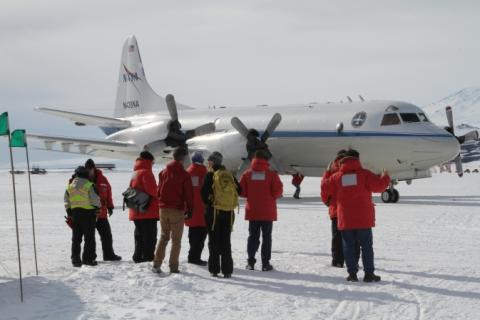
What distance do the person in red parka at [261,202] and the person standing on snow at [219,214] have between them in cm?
61

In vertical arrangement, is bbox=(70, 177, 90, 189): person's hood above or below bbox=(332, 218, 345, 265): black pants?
above

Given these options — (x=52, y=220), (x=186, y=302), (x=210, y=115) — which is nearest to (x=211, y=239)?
(x=186, y=302)

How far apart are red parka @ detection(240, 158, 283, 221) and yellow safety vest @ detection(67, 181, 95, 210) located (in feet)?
7.95

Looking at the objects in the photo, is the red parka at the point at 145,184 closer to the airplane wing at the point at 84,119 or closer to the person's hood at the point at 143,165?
the person's hood at the point at 143,165

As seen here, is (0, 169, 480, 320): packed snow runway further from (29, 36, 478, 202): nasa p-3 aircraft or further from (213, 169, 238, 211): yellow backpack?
(29, 36, 478, 202): nasa p-3 aircraft

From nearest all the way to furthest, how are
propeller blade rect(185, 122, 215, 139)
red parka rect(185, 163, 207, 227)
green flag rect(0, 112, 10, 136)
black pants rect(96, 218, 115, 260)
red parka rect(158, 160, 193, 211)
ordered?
green flag rect(0, 112, 10, 136) < red parka rect(158, 160, 193, 211) < red parka rect(185, 163, 207, 227) < black pants rect(96, 218, 115, 260) < propeller blade rect(185, 122, 215, 139)

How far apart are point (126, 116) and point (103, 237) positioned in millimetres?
24146

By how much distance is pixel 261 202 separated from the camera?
9562mm

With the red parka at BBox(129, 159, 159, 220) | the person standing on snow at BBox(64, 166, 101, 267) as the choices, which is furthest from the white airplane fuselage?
the red parka at BBox(129, 159, 159, 220)

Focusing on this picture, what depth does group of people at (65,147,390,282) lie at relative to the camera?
341 inches

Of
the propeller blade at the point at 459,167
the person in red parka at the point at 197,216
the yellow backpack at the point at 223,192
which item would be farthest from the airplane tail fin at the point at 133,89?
the yellow backpack at the point at 223,192

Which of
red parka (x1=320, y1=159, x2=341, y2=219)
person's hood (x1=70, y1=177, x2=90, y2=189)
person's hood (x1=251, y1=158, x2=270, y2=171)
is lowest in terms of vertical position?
red parka (x1=320, y1=159, x2=341, y2=219)

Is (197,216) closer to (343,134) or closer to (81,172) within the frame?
(81,172)

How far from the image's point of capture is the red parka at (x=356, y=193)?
861 centimetres
